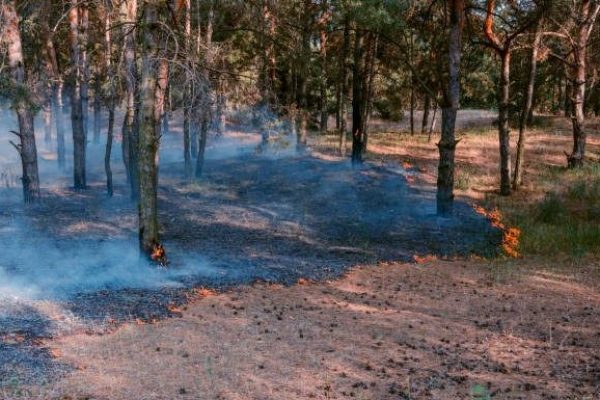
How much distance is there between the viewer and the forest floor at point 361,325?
22.2 ft

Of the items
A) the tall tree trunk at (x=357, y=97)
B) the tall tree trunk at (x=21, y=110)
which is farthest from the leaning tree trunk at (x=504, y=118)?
the tall tree trunk at (x=21, y=110)

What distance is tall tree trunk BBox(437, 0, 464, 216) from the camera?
53.0ft

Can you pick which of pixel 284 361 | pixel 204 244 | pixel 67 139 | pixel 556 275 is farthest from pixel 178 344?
pixel 67 139

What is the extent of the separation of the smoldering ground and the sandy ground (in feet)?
2.34

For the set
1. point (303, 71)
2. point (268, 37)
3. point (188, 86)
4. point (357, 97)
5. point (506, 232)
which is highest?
point (268, 37)

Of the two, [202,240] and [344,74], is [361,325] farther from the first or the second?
[344,74]

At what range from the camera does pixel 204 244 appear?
47.5 feet

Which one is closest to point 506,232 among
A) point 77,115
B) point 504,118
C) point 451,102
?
point 451,102

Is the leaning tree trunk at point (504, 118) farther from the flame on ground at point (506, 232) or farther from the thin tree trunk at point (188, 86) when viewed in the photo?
the thin tree trunk at point (188, 86)

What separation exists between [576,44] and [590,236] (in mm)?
9821

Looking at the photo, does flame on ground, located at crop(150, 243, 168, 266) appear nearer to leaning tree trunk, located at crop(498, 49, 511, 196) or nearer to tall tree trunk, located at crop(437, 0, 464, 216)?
tall tree trunk, located at crop(437, 0, 464, 216)

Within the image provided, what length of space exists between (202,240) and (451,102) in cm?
775

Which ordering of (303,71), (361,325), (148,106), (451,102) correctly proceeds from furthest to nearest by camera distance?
(451,102) → (303,71) → (148,106) → (361,325)

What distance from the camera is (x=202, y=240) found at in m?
14.9
